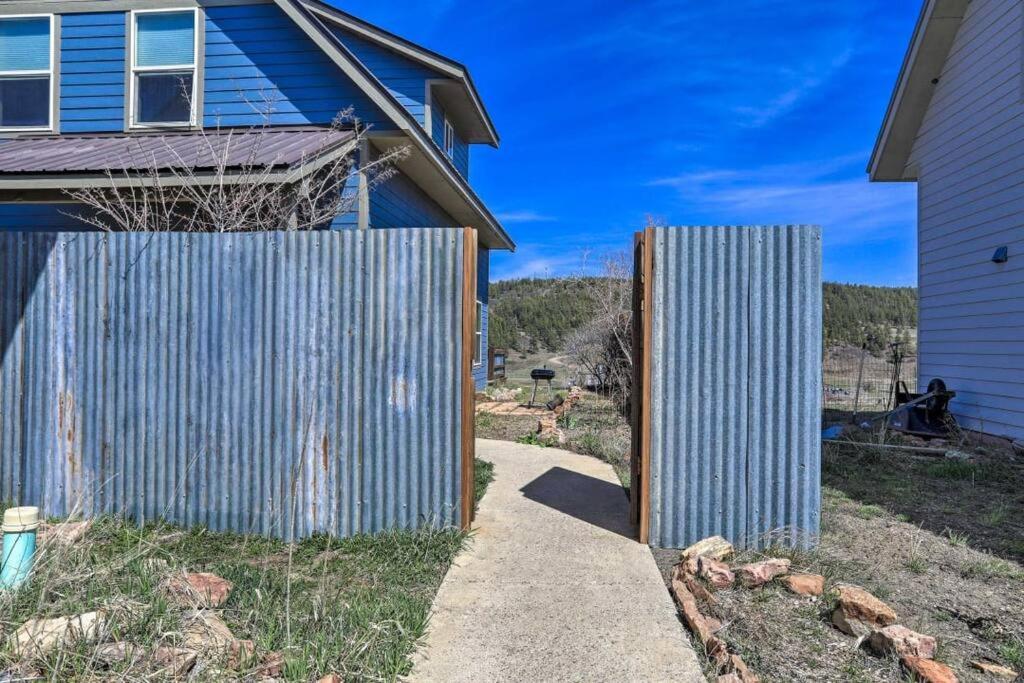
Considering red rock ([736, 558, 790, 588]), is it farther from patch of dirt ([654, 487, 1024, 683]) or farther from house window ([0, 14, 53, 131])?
house window ([0, 14, 53, 131])

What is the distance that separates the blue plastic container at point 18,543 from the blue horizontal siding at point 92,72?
7.52 meters

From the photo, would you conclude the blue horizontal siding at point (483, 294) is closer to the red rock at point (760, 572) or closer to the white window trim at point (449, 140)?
the white window trim at point (449, 140)

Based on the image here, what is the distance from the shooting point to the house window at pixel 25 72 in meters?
8.80

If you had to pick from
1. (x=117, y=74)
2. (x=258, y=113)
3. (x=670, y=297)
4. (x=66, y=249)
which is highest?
(x=117, y=74)

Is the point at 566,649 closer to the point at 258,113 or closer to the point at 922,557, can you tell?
the point at 922,557

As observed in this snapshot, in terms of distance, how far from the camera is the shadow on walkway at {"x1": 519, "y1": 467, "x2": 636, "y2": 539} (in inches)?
195

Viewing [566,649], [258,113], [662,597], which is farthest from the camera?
[258,113]

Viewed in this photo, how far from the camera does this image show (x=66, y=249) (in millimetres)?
4547

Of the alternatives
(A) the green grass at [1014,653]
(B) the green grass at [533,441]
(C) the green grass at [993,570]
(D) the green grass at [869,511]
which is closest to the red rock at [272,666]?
(A) the green grass at [1014,653]

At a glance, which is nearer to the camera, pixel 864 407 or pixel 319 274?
pixel 319 274

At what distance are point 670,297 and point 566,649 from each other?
2.54m

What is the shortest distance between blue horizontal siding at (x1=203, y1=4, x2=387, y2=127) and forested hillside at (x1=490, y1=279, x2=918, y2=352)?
1895cm

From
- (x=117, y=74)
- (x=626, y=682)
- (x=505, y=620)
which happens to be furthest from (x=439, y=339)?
(x=117, y=74)

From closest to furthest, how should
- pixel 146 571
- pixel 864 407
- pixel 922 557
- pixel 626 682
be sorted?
pixel 626 682, pixel 146 571, pixel 922 557, pixel 864 407
